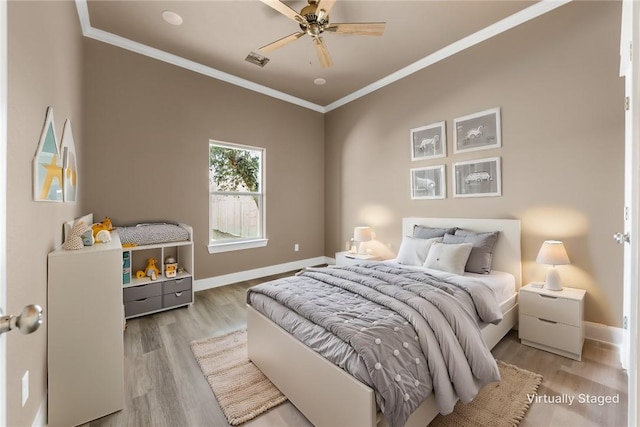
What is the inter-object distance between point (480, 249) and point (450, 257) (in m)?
0.37

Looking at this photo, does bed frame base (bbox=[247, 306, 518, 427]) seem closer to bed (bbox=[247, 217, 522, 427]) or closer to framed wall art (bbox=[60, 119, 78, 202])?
bed (bbox=[247, 217, 522, 427])

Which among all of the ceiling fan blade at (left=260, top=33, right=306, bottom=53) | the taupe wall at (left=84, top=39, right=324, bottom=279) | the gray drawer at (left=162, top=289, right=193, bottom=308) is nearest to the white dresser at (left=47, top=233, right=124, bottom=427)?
the gray drawer at (left=162, top=289, right=193, bottom=308)

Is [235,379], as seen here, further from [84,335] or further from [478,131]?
[478,131]

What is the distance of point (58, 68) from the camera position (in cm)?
192

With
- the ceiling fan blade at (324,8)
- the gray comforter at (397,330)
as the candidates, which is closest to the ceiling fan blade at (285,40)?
the ceiling fan blade at (324,8)

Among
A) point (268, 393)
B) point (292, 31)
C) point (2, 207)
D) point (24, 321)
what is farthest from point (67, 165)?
point (292, 31)

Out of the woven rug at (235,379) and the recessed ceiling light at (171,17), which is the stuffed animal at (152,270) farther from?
the recessed ceiling light at (171,17)

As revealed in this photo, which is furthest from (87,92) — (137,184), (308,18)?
(308,18)

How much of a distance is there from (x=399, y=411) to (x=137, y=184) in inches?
141

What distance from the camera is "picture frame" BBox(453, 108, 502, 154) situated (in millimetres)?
3076

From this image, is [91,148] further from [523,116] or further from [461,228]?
[523,116]

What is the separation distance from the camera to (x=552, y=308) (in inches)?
92.1

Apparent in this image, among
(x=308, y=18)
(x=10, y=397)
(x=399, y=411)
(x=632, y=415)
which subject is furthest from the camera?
(x=308, y=18)

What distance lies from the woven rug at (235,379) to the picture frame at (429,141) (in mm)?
3085
